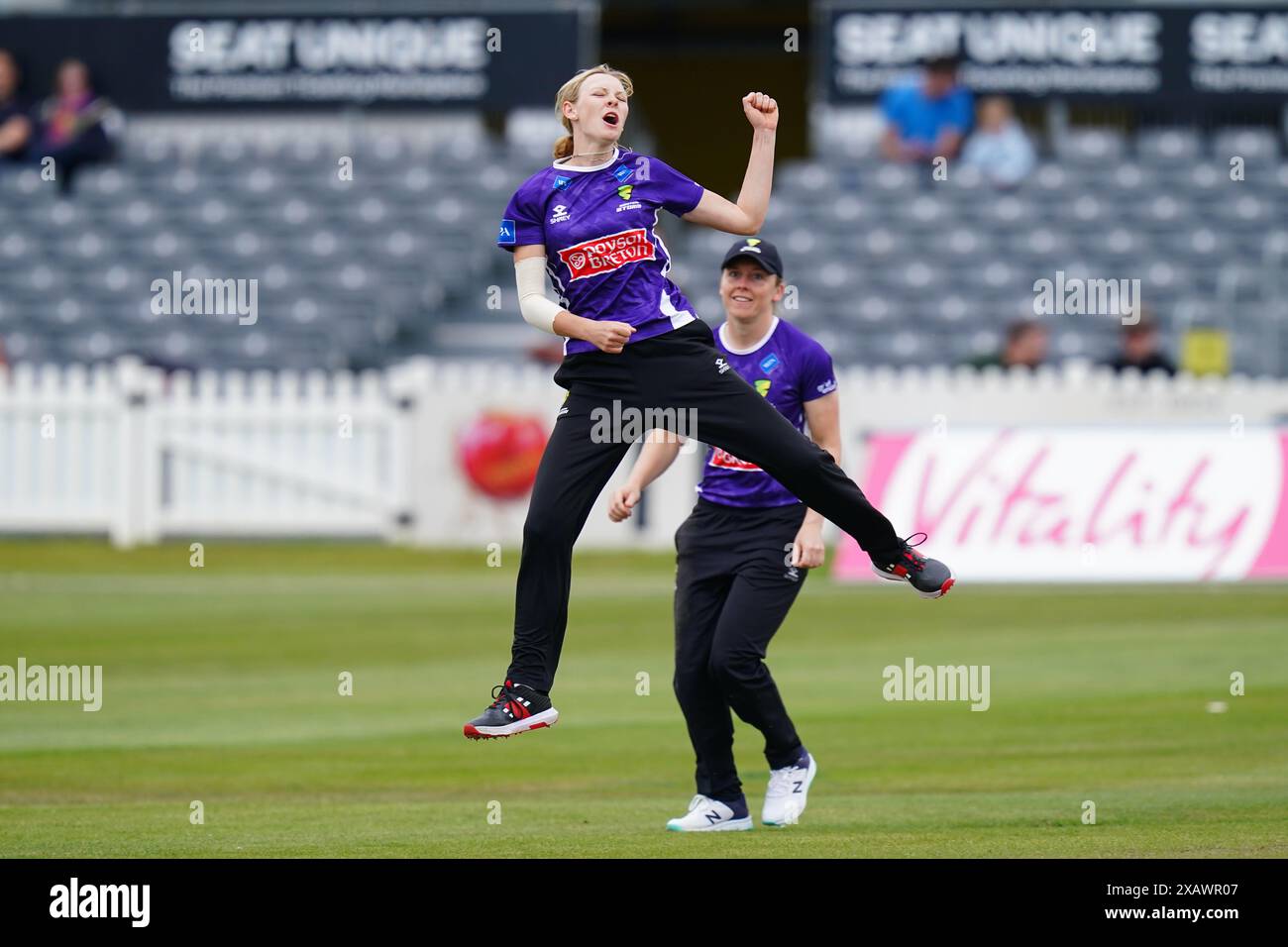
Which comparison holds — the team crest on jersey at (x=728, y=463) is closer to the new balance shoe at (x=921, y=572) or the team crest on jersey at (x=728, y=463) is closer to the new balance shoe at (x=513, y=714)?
the new balance shoe at (x=921, y=572)

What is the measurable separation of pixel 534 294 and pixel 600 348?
374 millimetres

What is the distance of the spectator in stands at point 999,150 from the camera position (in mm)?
27297

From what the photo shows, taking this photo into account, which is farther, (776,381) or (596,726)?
(596,726)

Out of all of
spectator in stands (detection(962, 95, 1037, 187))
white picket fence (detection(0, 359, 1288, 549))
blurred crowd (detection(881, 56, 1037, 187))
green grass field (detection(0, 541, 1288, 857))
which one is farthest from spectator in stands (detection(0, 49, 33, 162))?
spectator in stands (detection(962, 95, 1037, 187))

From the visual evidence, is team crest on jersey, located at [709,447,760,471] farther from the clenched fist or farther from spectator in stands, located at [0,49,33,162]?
spectator in stands, located at [0,49,33,162]

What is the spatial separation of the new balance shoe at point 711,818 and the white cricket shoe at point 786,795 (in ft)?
0.35

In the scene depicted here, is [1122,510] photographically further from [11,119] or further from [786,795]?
[11,119]

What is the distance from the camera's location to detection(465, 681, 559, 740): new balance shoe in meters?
7.82

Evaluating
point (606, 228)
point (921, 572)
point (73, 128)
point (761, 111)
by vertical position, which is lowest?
point (921, 572)

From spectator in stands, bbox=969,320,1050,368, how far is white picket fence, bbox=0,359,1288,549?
0.19 m

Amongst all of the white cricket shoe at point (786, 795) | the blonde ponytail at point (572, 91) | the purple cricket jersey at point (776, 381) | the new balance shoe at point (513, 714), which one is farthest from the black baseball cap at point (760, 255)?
the white cricket shoe at point (786, 795)

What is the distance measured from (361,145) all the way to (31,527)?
9234mm

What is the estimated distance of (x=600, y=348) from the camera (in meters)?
7.76

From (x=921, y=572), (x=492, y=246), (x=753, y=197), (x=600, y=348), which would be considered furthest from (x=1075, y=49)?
(x=600, y=348)
